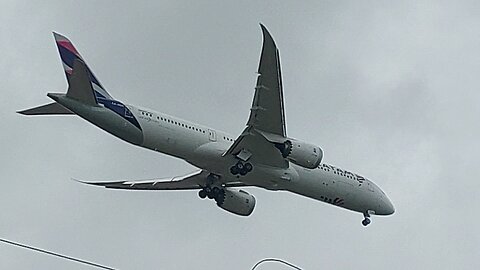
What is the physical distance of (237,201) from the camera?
65.7 m

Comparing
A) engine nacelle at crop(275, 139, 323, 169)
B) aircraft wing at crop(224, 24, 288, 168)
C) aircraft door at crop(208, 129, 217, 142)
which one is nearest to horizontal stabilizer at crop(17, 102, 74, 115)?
aircraft door at crop(208, 129, 217, 142)

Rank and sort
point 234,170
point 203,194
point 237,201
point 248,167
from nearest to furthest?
point 248,167
point 234,170
point 203,194
point 237,201

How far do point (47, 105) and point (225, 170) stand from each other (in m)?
10.6

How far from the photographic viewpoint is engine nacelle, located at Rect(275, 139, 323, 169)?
5691cm

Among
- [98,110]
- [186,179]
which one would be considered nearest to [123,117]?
[98,110]

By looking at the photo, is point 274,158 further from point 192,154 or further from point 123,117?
point 123,117

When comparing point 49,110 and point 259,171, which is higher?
point 259,171

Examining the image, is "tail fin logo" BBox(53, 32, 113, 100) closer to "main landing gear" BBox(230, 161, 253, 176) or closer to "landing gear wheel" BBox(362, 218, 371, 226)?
"main landing gear" BBox(230, 161, 253, 176)

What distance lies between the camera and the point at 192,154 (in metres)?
57.7

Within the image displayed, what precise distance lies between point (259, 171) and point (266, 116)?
15.2 feet

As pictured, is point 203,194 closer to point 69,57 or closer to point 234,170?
point 234,170

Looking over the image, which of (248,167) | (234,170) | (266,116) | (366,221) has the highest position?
(266,116)

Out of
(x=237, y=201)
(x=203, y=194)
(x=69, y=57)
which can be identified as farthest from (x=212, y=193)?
(x=69, y=57)

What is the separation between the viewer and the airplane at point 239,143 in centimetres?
5331
